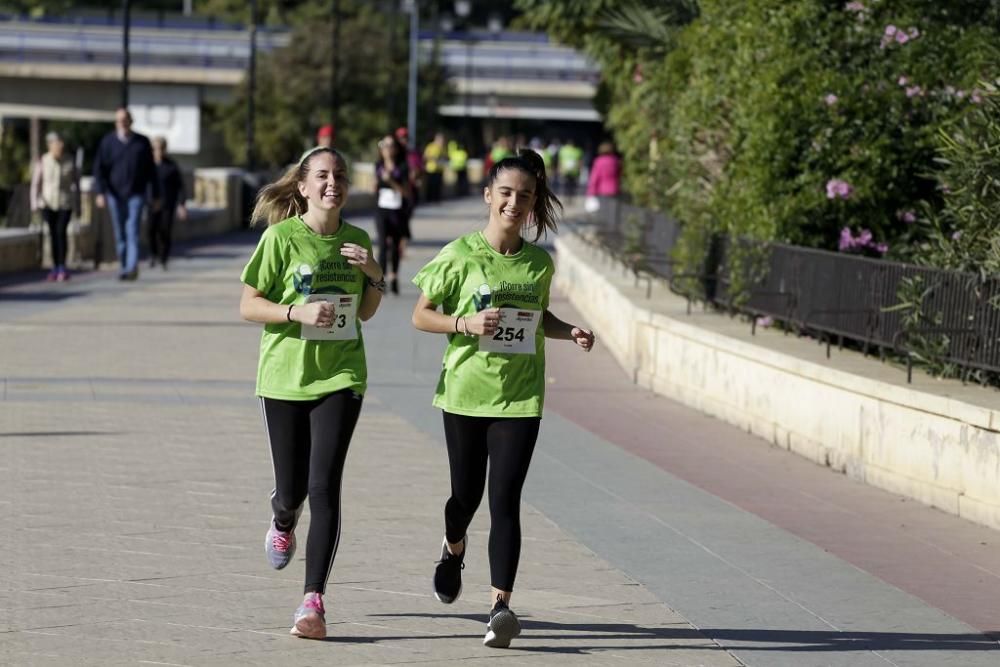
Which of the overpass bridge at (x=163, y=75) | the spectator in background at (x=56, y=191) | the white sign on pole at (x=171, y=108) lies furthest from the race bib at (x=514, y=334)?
the white sign on pole at (x=171, y=108)

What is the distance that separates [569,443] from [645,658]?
527 cm

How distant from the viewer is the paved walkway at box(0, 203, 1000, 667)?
21.9 ft

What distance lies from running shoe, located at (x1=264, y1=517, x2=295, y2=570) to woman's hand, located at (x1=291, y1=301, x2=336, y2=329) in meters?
0.88

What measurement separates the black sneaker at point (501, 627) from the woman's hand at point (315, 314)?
108cm

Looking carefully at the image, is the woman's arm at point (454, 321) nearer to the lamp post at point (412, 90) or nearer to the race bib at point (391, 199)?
the race bib at point (391, 199)

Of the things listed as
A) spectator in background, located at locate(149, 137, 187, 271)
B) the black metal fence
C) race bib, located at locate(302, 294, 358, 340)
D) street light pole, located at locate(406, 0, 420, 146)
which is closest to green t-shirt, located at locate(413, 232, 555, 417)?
race bib, located at locate(302, 294, 358, 340)

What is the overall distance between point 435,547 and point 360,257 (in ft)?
6.33

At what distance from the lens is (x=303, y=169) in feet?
23.0

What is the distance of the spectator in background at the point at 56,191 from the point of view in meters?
21.8

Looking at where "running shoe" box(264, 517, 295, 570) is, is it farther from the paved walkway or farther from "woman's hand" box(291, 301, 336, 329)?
"woman's hand" box(291, 301, 336, 329)

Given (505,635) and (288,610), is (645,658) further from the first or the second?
(288,610)

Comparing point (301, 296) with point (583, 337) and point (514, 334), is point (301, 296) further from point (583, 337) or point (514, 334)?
point (583, 337)

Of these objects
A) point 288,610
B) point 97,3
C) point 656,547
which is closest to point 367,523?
point 656,547

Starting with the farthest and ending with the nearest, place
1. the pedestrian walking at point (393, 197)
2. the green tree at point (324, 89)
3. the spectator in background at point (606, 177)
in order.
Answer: the green tree at point (324, 89) < the spectator in background at point (606, 177) < the pedestrian walking at point (393, 197)
